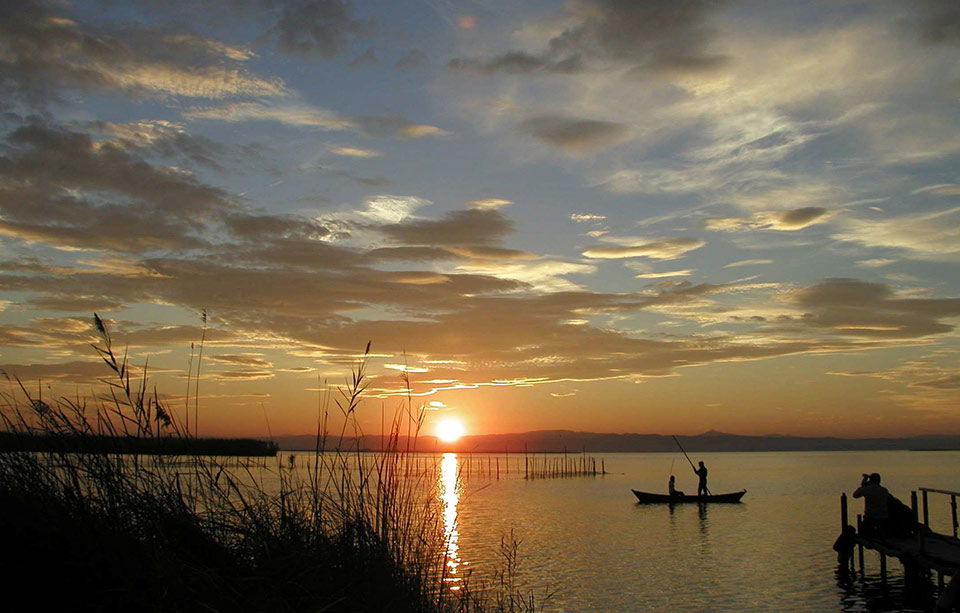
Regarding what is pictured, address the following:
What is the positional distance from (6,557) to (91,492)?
2.51 ft

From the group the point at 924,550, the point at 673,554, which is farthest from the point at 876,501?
the point at 673,554

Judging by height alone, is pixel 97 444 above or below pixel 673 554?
above

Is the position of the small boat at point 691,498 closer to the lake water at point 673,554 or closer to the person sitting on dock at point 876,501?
the lake water at point 673,554

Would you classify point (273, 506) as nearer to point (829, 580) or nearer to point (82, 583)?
point (82, 583)

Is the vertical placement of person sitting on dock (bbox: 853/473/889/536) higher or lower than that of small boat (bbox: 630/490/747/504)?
higher

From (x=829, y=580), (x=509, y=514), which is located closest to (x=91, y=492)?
(x=829, y=580)

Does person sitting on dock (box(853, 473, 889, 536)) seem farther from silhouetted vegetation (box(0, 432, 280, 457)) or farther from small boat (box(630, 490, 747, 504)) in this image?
small boat (box(630, 490, 747, 504))

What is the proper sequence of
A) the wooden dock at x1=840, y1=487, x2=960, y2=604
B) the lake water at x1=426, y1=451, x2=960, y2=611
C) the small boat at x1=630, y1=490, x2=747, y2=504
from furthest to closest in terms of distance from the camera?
1. the small boat at x1=630, y1=490, x2=747, y2=504
2. the lake water at x1=426, y1=451, x2=960, y2=611
3. the wooden dock at x1=840, y1=487, x2=960, y2=604

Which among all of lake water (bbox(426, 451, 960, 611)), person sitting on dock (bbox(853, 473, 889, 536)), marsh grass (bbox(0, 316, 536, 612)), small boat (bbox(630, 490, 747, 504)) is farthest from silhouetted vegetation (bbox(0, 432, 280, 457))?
small boat (bbox(630, 490, 747, 504))

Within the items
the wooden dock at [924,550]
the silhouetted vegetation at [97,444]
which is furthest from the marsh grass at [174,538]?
the wooden dock at [924,550]

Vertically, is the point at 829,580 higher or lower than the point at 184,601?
lower

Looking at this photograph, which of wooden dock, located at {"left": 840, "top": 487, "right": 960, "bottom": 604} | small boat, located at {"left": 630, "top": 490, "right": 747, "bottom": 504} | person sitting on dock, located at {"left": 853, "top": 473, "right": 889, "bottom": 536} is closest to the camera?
wooden dock, located at {"left": 840, "top": 487, "right": 960, "bottom": 604}

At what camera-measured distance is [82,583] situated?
501cm

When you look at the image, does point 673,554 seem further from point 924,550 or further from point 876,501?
point 924,550
